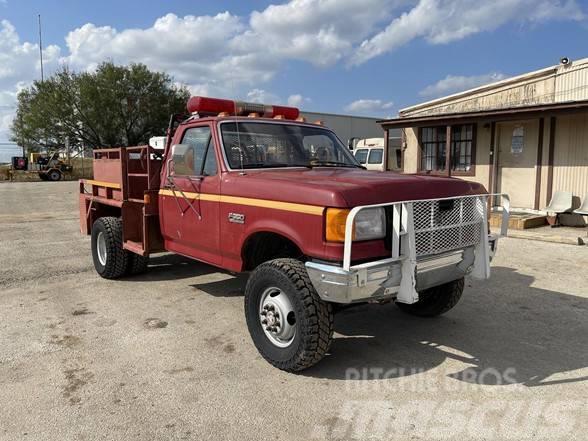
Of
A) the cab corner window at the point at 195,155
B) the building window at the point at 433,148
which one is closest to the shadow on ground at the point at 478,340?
the cab corner window at the point at 195,155

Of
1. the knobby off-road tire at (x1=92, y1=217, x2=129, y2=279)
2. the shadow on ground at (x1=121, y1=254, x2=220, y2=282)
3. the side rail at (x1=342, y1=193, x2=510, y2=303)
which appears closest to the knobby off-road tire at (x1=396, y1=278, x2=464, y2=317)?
the side rail at (x1=342, y1=193, x2=510, y2=303)

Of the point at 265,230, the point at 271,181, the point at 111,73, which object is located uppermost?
the point at 111,73

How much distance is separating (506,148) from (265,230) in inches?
449

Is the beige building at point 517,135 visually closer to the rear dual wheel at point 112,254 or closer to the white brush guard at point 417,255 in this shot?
the white brush guard at point 417,255

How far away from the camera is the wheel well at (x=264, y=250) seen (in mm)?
4438

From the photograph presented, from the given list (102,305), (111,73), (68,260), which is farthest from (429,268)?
(111,73)

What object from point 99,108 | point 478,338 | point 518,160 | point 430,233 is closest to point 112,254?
point 430,233

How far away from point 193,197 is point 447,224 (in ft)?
8.07

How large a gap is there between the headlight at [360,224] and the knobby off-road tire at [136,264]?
3.95m

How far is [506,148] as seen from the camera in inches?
536

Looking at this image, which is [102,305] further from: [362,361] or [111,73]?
[111,73]

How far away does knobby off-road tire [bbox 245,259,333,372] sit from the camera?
12.1 ft

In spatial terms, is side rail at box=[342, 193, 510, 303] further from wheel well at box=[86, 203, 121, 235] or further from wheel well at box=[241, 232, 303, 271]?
wheel well at box=[86, 203, 121, 235]

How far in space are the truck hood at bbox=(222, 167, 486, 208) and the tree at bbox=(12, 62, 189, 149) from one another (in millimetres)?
40816
